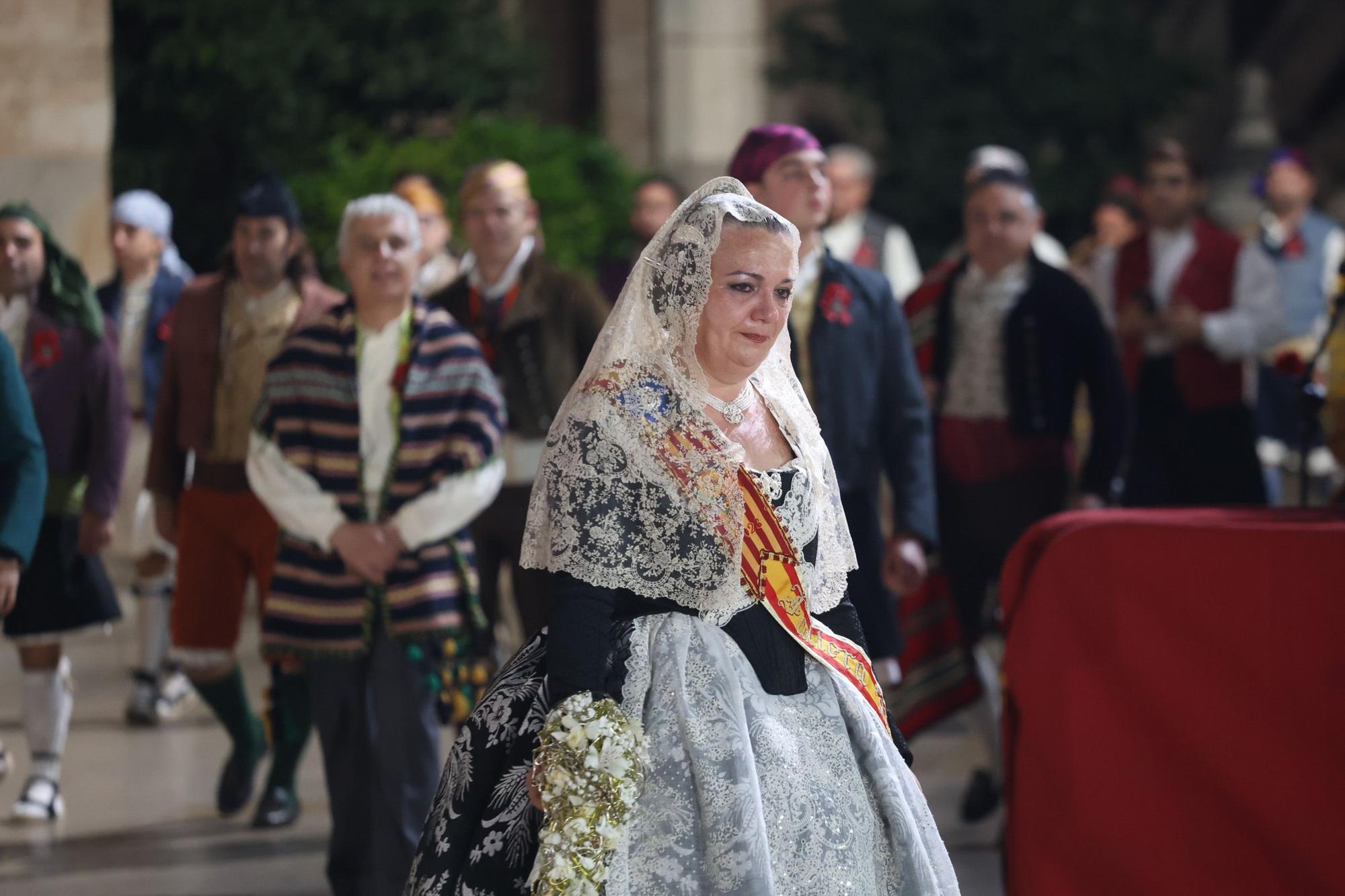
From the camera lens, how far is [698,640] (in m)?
3.65

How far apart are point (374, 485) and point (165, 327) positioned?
2.80m

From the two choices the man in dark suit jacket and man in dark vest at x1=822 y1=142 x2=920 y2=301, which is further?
man in dark vest at x1=822 y1=142 x2=920 y2=301

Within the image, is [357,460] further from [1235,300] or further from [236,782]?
[1235,300]

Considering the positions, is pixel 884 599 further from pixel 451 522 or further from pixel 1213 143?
pixel 1213 143

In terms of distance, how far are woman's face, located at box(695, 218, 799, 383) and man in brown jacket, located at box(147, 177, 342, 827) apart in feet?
9.87

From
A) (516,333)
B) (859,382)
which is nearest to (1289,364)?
(859,382)

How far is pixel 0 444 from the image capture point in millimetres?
5500

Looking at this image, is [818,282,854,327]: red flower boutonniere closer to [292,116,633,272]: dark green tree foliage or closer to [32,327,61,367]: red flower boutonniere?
[32,327,61,367]: red flower boutonniere

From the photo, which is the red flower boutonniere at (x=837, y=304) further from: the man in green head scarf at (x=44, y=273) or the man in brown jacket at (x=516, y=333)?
the man in green head scarf at (x=44, y=273)

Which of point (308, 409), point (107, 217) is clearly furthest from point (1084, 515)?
point (107, 217)

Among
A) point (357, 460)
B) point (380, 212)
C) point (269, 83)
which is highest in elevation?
point (269, 83)

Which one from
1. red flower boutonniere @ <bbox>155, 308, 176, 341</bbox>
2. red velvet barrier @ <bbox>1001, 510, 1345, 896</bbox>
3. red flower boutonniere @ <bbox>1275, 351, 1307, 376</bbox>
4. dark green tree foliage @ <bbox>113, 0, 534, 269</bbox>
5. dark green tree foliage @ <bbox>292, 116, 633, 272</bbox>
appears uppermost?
dark green tree foliage @ <bbox>113, 0, 534, 269</bbox>

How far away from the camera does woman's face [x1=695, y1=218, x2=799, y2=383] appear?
147 inches

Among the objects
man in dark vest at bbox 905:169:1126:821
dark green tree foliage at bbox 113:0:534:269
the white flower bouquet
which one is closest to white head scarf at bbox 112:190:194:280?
man in dark vest at bbox 905:169:1126:821
